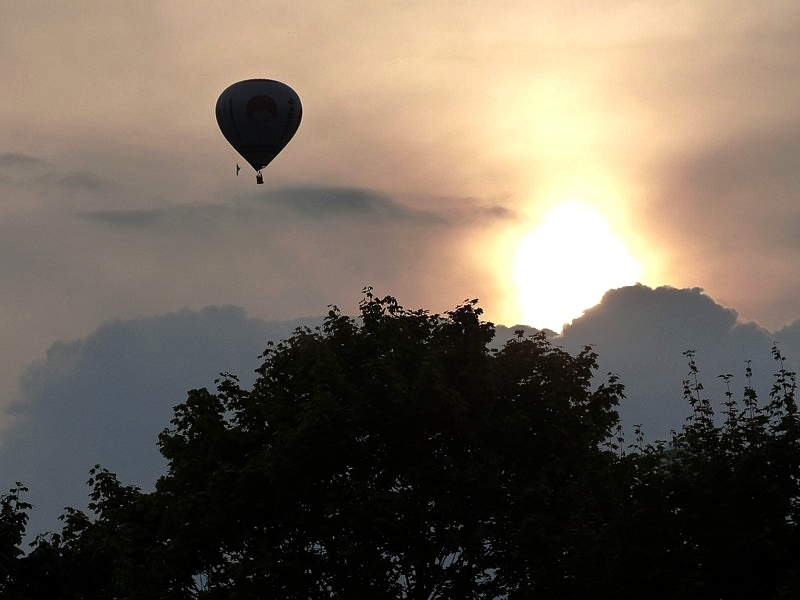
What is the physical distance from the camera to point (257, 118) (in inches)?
3076

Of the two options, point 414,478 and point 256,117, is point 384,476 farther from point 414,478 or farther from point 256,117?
point 256,117

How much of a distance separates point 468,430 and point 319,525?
5508 mm

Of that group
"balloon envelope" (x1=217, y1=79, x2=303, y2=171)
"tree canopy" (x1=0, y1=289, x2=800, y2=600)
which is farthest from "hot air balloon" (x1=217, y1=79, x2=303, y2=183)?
"tree canopy" (x1=0, y1=289, x2=800, y2=600)

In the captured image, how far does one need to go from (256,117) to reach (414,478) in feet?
139

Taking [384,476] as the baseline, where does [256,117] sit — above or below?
above

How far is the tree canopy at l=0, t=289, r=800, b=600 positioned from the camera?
34906 mm

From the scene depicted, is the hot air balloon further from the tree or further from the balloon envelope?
the tree

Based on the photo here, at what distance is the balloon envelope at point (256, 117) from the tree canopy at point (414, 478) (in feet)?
114

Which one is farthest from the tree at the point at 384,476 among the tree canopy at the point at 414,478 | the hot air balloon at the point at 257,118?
the hot air balloon at the point at 257,118

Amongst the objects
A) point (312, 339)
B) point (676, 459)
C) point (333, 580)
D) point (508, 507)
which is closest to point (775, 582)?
point (676, 459)

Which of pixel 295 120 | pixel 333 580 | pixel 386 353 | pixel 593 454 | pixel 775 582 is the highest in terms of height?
pixel 295 120

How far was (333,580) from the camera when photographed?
39312mm

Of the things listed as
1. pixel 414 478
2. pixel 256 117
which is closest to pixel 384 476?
pixel 414 478

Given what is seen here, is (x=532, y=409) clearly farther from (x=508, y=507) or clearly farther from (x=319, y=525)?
(x=319, y=525)
